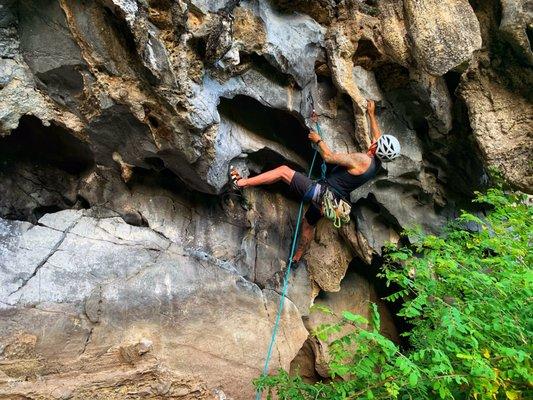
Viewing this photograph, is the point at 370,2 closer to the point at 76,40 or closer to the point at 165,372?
the point at 76,40

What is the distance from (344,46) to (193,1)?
2670 millimetres

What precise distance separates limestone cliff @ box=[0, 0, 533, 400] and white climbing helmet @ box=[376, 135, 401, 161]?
67 centimetres

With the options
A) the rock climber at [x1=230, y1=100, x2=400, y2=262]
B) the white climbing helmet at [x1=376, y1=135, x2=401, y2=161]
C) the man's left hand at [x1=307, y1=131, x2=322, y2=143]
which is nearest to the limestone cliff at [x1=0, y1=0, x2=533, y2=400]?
the man's left hand at [x1=307, y1=131, x2=322, y2=143]

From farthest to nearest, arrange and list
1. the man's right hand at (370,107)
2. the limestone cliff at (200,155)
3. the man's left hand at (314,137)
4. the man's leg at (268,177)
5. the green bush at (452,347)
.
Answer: the man's right hand at (370,107) → the man's left hand at (314,137) → the man's leg at (268,177) → the limestone cliff at (200,155) → the green bush at (452,347)

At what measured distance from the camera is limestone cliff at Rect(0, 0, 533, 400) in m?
4.95

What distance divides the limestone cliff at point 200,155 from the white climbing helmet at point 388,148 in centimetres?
67

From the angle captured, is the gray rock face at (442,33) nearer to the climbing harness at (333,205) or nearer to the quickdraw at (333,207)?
the climbing harness at (333,205)

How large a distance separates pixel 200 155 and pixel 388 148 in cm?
262

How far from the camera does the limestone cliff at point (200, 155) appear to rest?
4949 mm

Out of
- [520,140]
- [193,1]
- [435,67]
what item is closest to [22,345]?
[193,1]

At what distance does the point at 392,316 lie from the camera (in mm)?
9367

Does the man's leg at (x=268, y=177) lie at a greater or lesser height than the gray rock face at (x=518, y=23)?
lesser

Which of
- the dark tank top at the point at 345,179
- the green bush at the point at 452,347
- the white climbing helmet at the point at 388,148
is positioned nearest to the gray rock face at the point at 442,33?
the white climbing helmet at the point at 388,148

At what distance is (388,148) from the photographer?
650 centimetres
